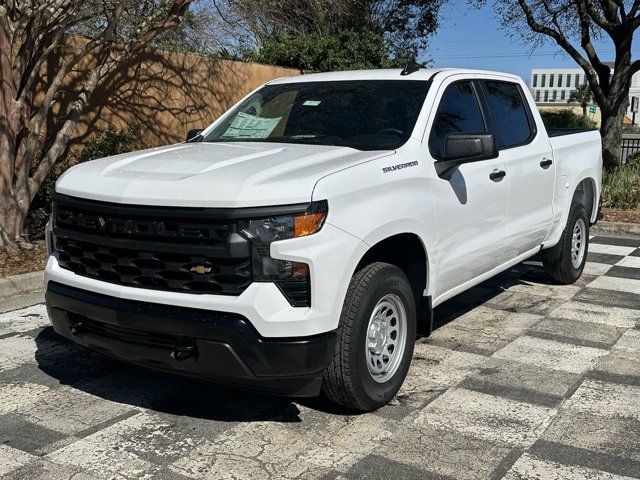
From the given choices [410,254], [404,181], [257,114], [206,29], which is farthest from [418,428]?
[206,29]

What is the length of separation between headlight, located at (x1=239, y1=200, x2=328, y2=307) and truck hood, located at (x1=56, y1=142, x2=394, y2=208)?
91 mm

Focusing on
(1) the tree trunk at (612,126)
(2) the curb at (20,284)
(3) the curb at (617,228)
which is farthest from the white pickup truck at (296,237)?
(1) the tree trunk at (612,126)

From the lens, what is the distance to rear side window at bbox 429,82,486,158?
4.74m

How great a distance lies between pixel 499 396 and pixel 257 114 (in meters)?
2.62

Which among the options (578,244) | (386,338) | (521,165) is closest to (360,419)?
(386,338)

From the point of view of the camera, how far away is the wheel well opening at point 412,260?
419 centimetres

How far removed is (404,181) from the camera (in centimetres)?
418

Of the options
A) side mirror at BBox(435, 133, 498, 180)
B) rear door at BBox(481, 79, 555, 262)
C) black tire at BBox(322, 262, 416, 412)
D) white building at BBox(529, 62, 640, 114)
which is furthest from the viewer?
white building at BBox(529, 62, 640, 114)

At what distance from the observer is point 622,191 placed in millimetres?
12141

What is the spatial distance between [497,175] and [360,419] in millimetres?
2173

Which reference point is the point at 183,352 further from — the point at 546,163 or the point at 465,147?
the point at 546,163

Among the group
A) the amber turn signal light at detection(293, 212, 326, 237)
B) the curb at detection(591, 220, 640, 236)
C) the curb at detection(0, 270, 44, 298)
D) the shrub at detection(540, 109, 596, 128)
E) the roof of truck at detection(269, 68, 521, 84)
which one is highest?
the roof of truck at detection(269, 68, 521, 84)

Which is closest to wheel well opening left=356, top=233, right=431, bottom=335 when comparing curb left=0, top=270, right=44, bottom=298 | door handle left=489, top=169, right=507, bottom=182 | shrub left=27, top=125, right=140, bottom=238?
door handle left=489, top=169, right=507, bottom=182

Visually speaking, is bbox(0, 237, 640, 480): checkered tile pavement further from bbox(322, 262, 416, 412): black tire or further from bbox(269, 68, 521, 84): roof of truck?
bbox(269, 68, 521, 84): roof of truck
